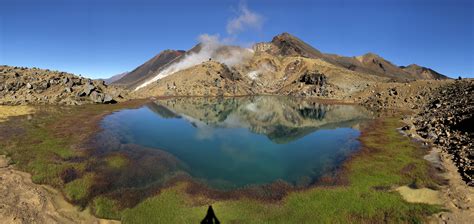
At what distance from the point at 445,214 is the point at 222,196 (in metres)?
20.6

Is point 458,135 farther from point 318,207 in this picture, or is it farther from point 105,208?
point 105,208

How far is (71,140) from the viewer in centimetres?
5019

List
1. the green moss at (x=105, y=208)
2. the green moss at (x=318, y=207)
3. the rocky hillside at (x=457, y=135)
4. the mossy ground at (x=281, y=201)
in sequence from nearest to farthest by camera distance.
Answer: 1. the green moss at (x=318, y=207)
2. the green moss at (x=105, y=208)
3. the mossy ground at (x=281, y=201)
4. the rocky hillside at (x=457, y=135)

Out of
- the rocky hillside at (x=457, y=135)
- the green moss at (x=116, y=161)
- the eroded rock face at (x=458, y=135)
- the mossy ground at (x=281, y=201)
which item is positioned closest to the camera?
the mossy ground at (x=281, y=201)

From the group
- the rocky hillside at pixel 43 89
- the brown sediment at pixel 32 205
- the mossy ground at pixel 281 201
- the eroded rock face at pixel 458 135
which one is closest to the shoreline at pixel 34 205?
the brown sediment at pixel 32 205

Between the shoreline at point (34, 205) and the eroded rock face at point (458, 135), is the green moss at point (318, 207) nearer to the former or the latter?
the shoreline at point (34, 205)

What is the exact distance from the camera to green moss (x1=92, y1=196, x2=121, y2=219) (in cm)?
2519

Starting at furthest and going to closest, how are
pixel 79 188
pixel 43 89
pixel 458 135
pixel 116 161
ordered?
1. pixel 43 89
2. pixel 458 135
3. pixel 116 161
4. pixel 79 188

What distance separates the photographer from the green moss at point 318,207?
25078mm

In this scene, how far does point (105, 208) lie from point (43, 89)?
118 meters

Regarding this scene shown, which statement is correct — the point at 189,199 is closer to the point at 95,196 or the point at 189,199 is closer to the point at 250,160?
the point at 95,196

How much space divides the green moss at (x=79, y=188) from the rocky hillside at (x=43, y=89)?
86.8 metres

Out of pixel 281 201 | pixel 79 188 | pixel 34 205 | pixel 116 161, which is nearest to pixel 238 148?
pixel 116 161

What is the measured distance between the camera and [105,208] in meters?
26.2
